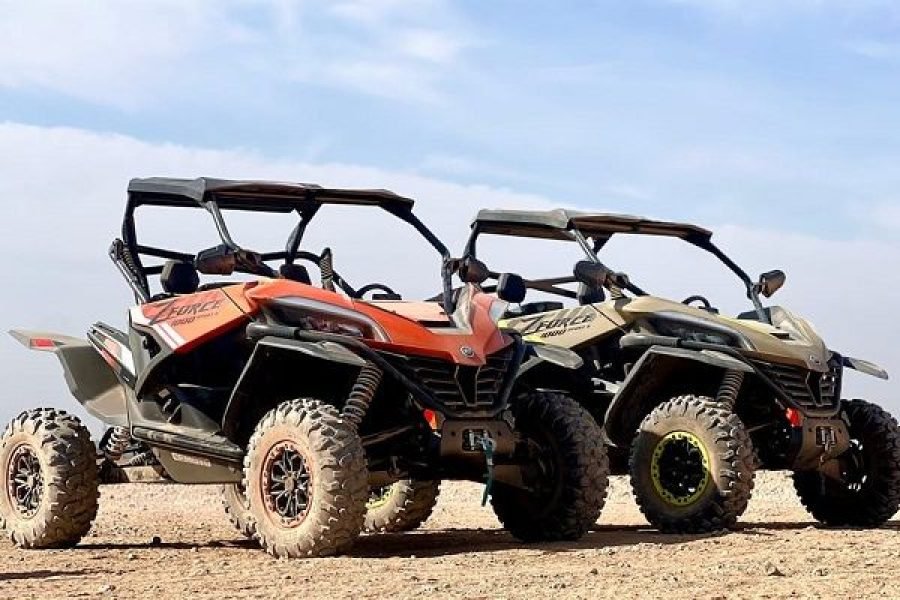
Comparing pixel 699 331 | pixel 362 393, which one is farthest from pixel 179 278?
pixel 699 331

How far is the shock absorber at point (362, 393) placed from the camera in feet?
34.5

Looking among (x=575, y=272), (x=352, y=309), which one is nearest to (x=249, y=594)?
(x=352, y=309)

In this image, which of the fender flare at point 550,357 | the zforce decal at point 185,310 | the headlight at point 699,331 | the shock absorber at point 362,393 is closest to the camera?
the shock absorber at point 362,393

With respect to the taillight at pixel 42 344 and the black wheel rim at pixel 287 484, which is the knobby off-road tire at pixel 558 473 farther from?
the taillight at pixel 42 344

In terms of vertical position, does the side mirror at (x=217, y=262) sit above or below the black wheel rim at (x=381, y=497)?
above

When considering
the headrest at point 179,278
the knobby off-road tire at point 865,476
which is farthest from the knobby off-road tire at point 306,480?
the knobby off-road tire at point 865,476

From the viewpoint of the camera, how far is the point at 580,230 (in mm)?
14539

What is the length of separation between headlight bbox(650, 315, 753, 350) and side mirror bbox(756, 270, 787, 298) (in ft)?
5.29

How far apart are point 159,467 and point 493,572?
3599mm

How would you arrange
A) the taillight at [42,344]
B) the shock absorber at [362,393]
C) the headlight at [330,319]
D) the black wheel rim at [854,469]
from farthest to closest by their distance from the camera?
the black wheel rim at [854,469], the taillight at [42,344], the headlight at [330,319], the shock absorber at [362,393]

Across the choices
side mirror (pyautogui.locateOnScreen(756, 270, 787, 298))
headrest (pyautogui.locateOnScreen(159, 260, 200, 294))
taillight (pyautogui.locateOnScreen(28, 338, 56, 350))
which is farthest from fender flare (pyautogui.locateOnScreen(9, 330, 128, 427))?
side mirror (pyautogui.locateOnScreen(756, 270, 787, 298))

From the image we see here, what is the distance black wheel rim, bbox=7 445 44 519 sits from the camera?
12188mm

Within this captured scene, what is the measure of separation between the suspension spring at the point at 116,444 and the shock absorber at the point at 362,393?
7.93 feet

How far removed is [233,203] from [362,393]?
2367 mm
